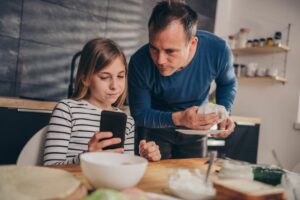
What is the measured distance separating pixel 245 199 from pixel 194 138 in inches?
45.2

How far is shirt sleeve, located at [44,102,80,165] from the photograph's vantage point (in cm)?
110

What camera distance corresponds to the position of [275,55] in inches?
145

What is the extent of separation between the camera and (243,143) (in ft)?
11.6

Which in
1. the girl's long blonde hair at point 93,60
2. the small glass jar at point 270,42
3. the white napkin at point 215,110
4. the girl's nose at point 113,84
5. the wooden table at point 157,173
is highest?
the small glass jar at point 270,42

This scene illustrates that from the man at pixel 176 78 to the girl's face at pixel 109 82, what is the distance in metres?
0.20

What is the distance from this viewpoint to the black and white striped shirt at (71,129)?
115cm

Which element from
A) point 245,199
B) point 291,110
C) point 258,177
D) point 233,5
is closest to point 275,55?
point 291,110

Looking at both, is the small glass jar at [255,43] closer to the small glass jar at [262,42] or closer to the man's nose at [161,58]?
the small glass jar at [262,42]

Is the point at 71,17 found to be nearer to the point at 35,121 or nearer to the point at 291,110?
the point at 35,121

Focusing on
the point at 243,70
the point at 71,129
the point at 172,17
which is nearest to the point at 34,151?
the point at 71,129

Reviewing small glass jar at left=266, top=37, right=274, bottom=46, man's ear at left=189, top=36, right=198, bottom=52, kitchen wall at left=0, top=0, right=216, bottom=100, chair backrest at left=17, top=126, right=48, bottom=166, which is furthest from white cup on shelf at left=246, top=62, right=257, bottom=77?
chair backrest at left=17, top=126, right=48, bottom=166

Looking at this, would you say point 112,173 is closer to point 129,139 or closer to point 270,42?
point 129,139

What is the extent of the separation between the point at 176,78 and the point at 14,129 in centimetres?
102

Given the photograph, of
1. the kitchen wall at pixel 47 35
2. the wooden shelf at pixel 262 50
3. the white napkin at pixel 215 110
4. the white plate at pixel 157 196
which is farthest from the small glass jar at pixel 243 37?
the white plate at pixel 157 196
